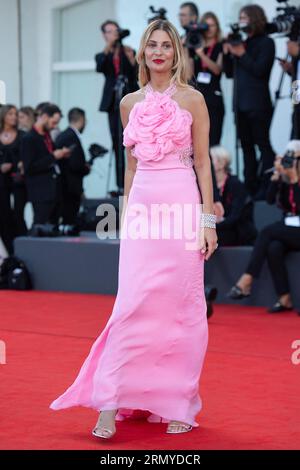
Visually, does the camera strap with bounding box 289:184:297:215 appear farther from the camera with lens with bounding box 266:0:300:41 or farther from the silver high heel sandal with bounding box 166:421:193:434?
the silver high heel sandal with bounding box 166:421:193:434

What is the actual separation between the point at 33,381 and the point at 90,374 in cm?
102

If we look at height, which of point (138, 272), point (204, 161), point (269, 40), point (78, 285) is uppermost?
point (269, 40)

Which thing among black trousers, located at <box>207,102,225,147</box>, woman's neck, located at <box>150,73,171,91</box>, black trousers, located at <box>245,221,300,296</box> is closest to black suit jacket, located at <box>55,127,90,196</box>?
black trousers, located at <box>207,102,225,147</box>

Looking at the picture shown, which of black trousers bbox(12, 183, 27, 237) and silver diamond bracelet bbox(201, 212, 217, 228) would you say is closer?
silver diamond bracelet bbox(201, 212, 217, 228)

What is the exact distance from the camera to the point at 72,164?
10586 millimetres

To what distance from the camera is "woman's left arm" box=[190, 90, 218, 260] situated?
4145 millimetres

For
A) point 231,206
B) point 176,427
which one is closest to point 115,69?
point 231,206

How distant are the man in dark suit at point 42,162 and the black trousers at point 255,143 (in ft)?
5.84

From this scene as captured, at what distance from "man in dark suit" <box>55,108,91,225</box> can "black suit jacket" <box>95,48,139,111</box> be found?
0.57 m

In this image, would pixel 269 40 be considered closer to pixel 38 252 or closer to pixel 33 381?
pixel 38 252

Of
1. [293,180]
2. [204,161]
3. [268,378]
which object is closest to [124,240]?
[204,161]

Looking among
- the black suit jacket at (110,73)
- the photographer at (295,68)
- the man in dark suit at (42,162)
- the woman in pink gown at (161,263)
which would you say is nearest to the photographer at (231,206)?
the photographer at (295,68)

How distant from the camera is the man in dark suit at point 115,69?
9.95 metres

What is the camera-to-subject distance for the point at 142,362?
13.4 ft
